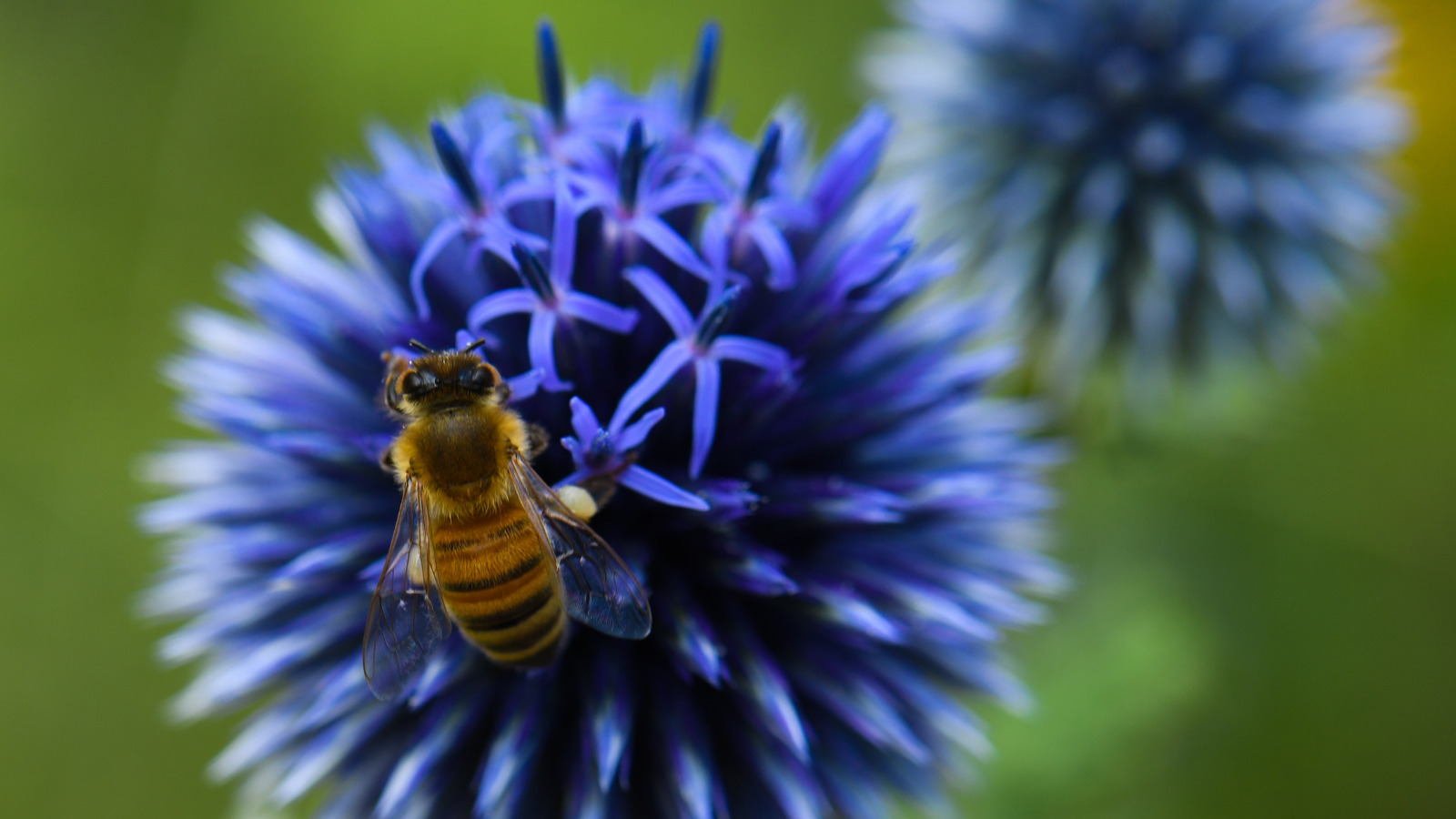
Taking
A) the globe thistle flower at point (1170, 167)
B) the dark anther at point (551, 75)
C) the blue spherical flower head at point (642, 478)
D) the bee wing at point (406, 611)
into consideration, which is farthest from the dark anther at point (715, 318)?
the globe thistle flower at point (1170, 167)

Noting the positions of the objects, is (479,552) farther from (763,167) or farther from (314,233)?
(314,233)

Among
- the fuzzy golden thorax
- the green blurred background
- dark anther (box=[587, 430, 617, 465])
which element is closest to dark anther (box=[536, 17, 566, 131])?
the fuzzy golden thorax

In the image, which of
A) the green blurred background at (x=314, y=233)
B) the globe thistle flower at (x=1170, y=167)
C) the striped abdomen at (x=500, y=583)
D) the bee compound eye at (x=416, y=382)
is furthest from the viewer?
the green blurred background at (x=314, y=233)

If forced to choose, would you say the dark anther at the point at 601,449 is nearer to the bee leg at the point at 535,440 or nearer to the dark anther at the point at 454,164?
the bee leg at the point at 535,440

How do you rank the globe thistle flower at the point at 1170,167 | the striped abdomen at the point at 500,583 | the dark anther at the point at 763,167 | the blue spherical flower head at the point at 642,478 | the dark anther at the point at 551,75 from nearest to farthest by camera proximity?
the striped abdomen at the point at 500,583, the blue spherical flower head at the point at 642,478, the dark anther at the point at 763,167, the dark anther at the point at 551,75, the globe thistle flower at the point at 1170,167

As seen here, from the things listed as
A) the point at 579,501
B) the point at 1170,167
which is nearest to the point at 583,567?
the point at 579,501

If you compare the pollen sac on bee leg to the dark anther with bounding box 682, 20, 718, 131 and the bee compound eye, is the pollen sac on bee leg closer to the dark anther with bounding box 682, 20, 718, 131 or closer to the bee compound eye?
the bee compound eye

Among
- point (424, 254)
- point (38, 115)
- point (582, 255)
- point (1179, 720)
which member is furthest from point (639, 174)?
point (38, 115)
